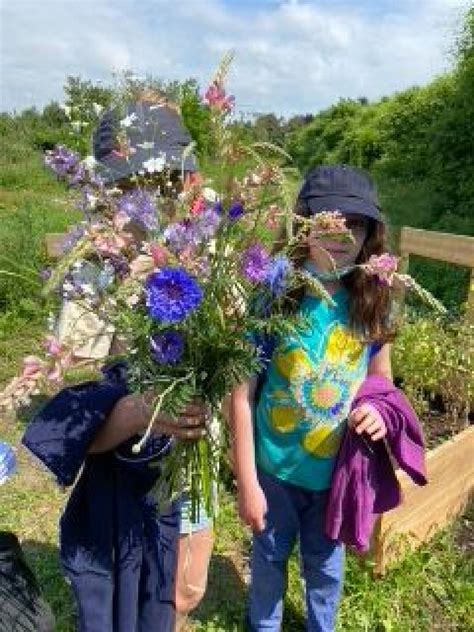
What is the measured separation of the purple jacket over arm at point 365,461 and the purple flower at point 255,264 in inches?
35.3

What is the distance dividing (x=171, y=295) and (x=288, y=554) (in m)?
1.47

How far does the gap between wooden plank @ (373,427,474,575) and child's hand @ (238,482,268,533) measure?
2.87 feet

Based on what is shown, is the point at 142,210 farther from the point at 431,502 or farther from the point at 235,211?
the point at 431,502

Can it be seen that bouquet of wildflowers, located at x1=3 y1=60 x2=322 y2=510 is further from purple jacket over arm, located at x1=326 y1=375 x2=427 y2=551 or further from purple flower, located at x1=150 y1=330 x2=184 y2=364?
purple jacket over arm, located at x1=326 y1=375 x2=427 y2=551

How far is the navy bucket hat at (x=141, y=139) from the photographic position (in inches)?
58.4

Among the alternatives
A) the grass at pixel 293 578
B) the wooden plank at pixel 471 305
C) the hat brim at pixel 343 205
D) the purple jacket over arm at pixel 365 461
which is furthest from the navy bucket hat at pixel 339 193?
the wooden plank at pixel 471 305

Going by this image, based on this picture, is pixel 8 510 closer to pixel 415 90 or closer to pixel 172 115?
pixel 172 115

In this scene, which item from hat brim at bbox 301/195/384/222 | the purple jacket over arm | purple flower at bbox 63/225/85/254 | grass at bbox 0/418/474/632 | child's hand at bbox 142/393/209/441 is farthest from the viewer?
grass at bbox 0/418/474/632

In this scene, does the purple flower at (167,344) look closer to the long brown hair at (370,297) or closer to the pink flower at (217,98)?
the pink flower at (217,98)

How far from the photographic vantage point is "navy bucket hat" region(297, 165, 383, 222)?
197cm

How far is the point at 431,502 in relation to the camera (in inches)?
119

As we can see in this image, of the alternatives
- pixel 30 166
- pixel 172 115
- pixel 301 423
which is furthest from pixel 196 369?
pixel 30 166

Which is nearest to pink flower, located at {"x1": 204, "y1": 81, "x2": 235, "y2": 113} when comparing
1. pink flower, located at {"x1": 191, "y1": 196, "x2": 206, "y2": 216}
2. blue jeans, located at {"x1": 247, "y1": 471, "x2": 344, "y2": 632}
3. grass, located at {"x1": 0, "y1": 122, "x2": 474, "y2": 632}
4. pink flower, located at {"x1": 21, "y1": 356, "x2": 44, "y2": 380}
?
pink flower, located at {"x1": 191, "y1": 196, "x2": 206, "y2": 216}

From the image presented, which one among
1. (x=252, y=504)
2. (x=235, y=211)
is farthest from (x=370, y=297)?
(x=235, y=211)
